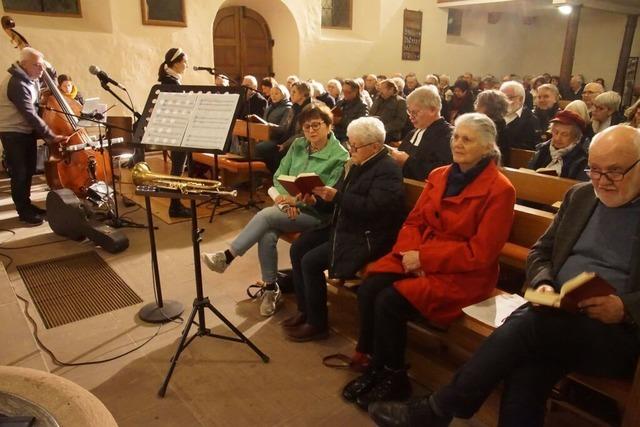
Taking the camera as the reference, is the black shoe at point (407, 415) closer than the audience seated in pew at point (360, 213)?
Yes

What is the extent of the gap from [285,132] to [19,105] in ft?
8.37

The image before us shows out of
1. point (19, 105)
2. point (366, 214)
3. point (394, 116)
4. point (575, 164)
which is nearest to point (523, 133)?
point (575, 164)

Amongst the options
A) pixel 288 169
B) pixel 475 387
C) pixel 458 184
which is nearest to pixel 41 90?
pixel 288 169

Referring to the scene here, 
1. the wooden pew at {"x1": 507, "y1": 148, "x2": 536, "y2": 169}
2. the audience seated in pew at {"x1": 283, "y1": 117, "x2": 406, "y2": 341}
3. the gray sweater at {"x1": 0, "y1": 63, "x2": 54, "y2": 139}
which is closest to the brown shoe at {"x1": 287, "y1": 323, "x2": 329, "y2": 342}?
the audience seated in pew at {"x1": 283, "y1": 117, "x2": 406, "y2": 341}

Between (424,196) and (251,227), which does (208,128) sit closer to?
(251,227)

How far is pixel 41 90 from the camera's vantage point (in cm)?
509

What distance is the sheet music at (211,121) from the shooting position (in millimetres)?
2500

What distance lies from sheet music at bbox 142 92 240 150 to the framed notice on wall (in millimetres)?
10594

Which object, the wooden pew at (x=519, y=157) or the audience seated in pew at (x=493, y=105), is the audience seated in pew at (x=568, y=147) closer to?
the audience seated in pew at (x=493, y=105)

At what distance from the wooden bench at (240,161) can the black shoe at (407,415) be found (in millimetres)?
3599

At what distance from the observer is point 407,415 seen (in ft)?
6.51

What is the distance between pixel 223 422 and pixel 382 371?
2.51 feet

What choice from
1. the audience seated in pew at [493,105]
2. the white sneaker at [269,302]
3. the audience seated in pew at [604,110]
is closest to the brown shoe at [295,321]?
the white sneaker at [269,302]

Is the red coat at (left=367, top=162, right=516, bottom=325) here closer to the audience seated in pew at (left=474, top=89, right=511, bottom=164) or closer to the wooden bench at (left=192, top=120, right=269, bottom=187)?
the audience seated in pew at (left=474, top=89, right=511, bottom=164)
